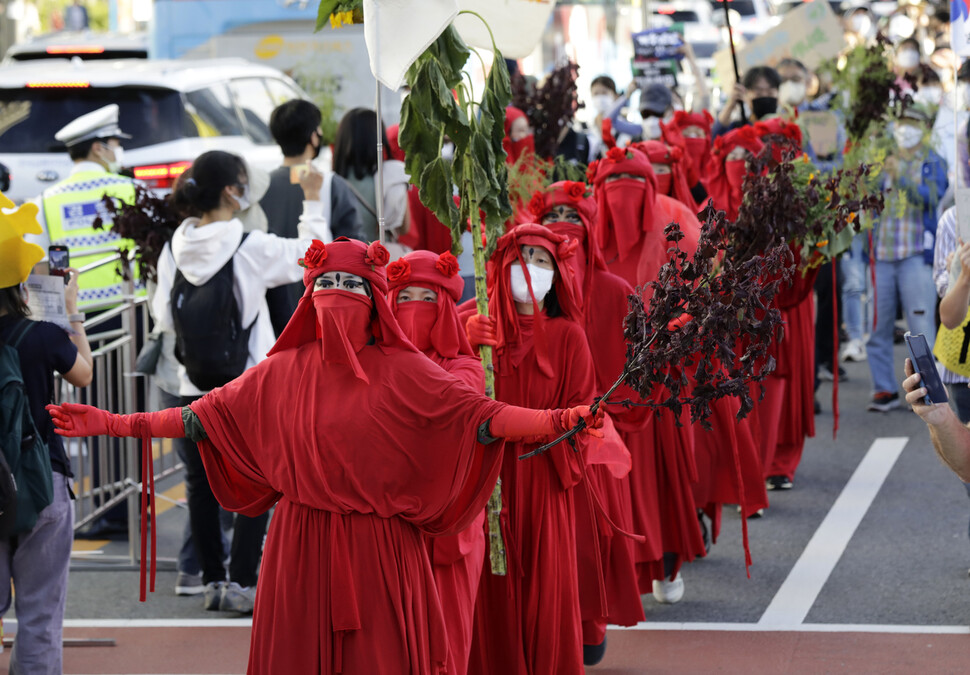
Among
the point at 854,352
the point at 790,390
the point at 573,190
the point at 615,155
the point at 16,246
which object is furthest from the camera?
the point at 854,352

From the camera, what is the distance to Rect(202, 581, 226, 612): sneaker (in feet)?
24.0

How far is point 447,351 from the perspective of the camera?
16.9 feet

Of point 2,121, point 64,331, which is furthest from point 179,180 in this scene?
point 2,121

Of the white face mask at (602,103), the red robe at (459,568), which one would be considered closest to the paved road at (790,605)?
the red robe at (459,568)

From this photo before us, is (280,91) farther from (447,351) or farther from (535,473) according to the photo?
(447,351)

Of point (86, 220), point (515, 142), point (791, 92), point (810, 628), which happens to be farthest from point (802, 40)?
point (810, 628)

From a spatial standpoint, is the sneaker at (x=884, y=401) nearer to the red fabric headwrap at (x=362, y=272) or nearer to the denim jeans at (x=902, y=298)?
the denim jeans at (x=902, y=298)

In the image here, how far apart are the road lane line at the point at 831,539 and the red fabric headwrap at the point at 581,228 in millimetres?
1897

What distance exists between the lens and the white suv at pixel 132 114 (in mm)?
11750

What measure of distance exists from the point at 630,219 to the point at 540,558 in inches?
94.5

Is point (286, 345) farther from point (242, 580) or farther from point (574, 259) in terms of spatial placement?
point (242, 580)

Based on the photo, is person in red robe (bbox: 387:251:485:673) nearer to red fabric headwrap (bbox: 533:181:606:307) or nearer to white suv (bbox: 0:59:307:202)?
red fabric headwrap (bbox: 533:181:606:307)

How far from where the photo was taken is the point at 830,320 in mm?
12062

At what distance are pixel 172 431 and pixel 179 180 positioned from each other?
2.50m
